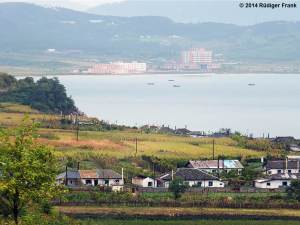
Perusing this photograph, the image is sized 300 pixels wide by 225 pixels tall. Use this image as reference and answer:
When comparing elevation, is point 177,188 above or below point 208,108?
below

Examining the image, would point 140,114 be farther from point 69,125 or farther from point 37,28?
point 37,28

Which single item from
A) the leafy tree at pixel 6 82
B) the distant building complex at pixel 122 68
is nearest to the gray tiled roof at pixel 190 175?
the leafy tree at pixel 6 82

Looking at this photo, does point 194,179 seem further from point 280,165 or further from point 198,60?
point 198,60

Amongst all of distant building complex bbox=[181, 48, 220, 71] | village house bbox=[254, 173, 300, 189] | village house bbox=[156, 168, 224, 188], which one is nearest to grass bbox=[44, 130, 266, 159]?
village house bbox=[156, 168, 224, 188]

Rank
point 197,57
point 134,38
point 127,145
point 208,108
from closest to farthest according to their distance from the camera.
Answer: point 127,145
point 208,108
point 197,57
point 134,38

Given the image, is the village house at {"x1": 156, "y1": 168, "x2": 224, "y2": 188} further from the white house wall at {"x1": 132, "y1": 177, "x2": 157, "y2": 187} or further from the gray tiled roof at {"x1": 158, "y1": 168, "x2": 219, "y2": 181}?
the white house wall at {"x1": 132, "y1": 177, "x2": 157, "y2": 187}

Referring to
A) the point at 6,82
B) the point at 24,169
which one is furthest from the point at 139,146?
the point at 6,82

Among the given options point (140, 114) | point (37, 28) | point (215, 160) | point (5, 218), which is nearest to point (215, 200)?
point (215, 160)
